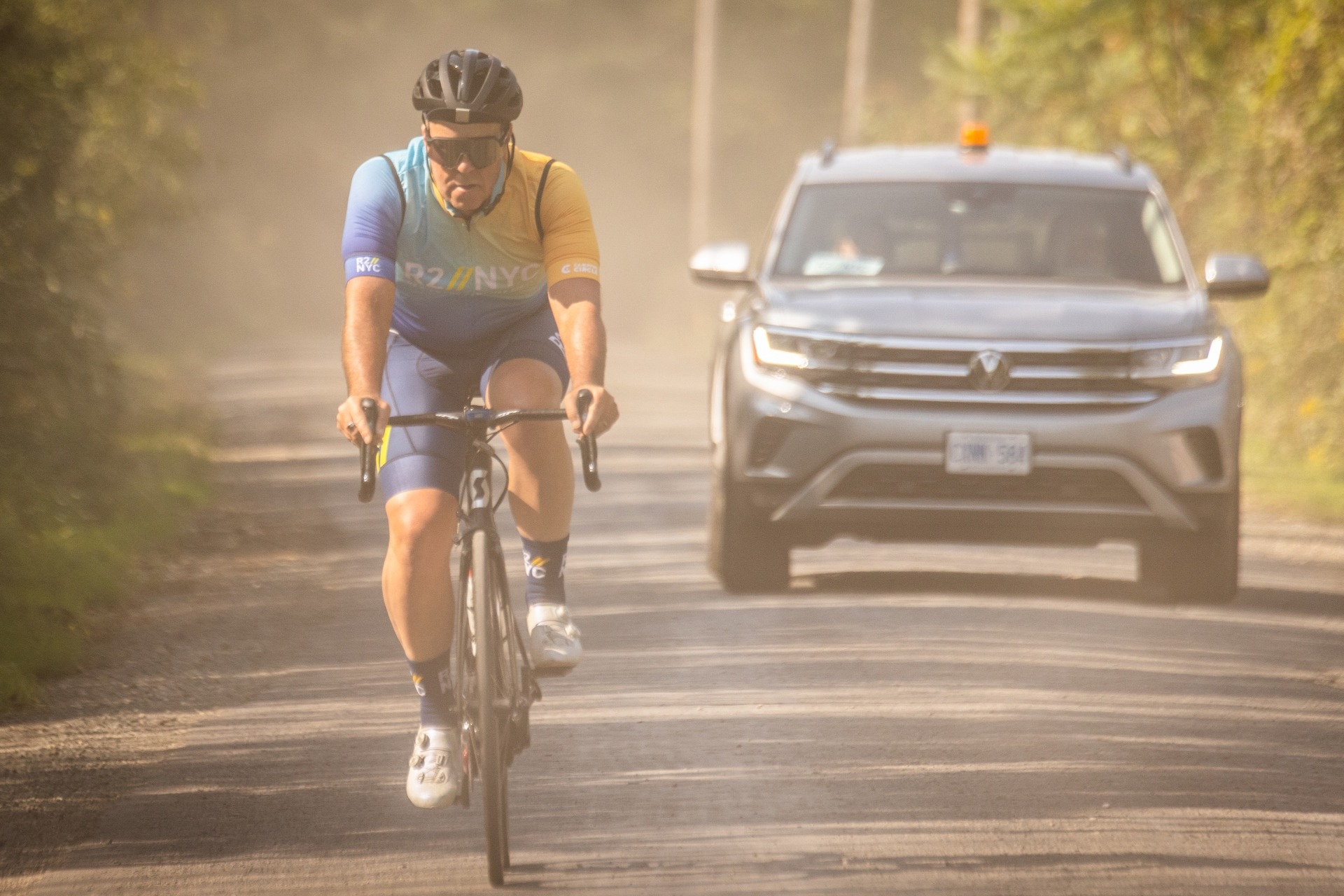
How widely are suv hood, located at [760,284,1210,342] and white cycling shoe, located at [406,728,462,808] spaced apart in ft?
12.7

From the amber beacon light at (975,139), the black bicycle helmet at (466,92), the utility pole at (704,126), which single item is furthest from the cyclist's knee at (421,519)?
the utility pole at (704,126)

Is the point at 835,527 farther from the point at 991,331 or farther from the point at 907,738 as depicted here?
the point at 907,738

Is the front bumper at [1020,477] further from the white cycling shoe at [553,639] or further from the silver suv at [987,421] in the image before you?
the white cycling shoe at [553,639]

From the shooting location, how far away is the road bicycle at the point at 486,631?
5.23m

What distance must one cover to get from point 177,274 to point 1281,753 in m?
40.4

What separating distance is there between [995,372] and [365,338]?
13.7 feet

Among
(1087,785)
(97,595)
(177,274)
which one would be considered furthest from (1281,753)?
(177,274)

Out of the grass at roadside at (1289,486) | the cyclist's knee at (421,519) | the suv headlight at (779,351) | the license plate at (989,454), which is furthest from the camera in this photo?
the grass at roadside at (1289,486)

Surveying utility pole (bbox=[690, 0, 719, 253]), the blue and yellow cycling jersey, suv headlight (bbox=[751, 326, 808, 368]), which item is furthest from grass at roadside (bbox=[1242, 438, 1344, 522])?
utility pole (bbox=[690, 0, 719, 253])

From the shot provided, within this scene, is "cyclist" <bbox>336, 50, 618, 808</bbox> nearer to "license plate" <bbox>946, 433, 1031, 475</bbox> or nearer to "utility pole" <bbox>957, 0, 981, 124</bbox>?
"license plate" <bbox>946, 433, 1031, 475</bbox>

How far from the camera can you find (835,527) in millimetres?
9117

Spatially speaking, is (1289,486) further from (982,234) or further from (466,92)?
(466,92)

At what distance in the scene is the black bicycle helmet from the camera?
5.46 m

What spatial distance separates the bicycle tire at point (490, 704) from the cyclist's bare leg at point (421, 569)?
0.11 meters
